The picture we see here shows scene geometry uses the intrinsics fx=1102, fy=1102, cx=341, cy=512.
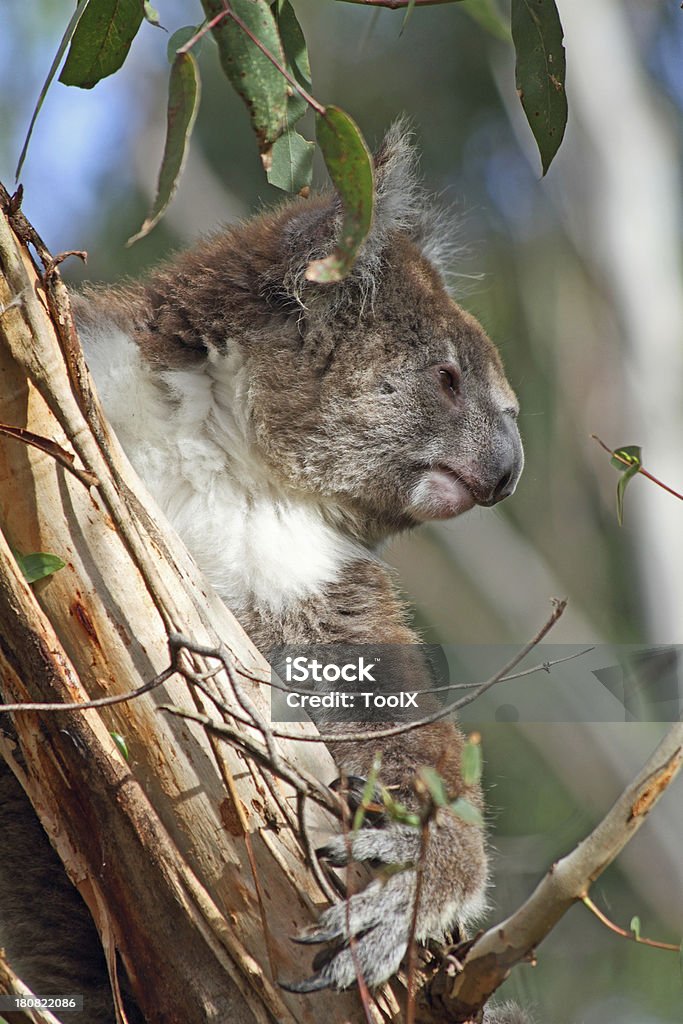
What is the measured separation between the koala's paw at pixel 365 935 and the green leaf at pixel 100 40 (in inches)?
55.0

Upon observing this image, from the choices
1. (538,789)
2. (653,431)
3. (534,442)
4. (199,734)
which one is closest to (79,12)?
(199,734)

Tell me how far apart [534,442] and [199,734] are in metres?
6.38

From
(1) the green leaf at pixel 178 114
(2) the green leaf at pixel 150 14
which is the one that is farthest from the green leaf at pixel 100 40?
(1) the green leaf at pixel 178 114

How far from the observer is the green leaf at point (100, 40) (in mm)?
1756

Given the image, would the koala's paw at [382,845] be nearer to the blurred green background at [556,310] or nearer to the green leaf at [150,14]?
the green leaf at [150,14]

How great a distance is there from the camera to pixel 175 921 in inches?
69.4

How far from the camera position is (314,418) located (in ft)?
8.76

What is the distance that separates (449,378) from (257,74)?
1311 millimetres

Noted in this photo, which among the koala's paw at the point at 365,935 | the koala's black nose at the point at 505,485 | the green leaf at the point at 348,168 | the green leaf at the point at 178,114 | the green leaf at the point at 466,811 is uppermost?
the green leaf at the point at 178,114

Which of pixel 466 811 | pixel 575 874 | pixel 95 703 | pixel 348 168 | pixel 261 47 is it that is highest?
pixel 261 47

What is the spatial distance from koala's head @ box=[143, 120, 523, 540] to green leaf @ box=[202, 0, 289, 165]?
1020 millimetres

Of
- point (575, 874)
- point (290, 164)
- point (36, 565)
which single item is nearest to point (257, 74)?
point (290, 164)

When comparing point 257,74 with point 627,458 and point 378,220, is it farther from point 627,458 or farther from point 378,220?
point 378,220

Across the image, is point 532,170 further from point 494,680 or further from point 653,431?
point 494,680
